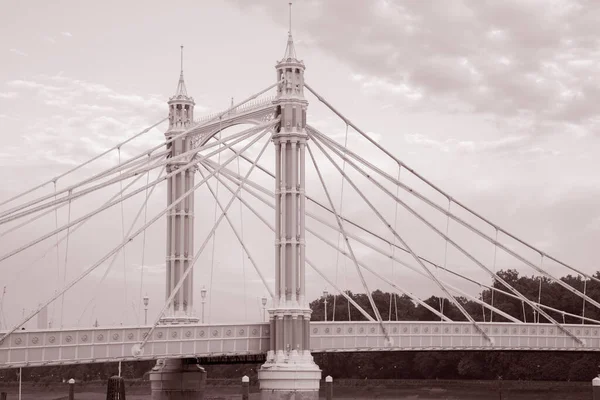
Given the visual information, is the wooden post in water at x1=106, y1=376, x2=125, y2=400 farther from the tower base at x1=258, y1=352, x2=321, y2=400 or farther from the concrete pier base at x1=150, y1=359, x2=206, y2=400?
the concrete pier base at x1=150, y1=359, x2=206, y2=400

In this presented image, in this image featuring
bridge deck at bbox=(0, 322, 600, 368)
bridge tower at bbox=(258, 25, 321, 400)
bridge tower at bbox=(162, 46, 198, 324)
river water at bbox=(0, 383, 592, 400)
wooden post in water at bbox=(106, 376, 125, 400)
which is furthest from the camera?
river water at bbox=(0, 383, 592, 400)

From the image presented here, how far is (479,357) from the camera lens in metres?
114

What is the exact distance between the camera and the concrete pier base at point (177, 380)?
71625mm

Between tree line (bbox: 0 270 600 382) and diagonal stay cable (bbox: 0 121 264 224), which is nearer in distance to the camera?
diagonal stay cable (bbox: 0 121 264 224)

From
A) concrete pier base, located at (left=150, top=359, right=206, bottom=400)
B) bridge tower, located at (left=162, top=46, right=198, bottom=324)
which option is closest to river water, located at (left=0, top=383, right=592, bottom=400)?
concrete pier base, located at (left=150, top=359, right=206, bottom=400)

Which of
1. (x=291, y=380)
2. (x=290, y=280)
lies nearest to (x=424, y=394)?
(x=291, y=380)

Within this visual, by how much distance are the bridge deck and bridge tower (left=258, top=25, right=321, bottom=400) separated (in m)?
2.14

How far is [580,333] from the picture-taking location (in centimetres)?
7925

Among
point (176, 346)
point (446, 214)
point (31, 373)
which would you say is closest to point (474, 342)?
point (446, 214)

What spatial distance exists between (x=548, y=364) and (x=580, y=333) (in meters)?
30.4

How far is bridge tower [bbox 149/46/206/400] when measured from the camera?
71.5m

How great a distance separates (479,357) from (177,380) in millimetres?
49085

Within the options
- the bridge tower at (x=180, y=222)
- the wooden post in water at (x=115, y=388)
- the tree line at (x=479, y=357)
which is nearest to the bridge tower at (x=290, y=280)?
the bridge tower at (x=180, y=222)

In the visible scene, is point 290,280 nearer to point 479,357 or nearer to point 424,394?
point 424,394
